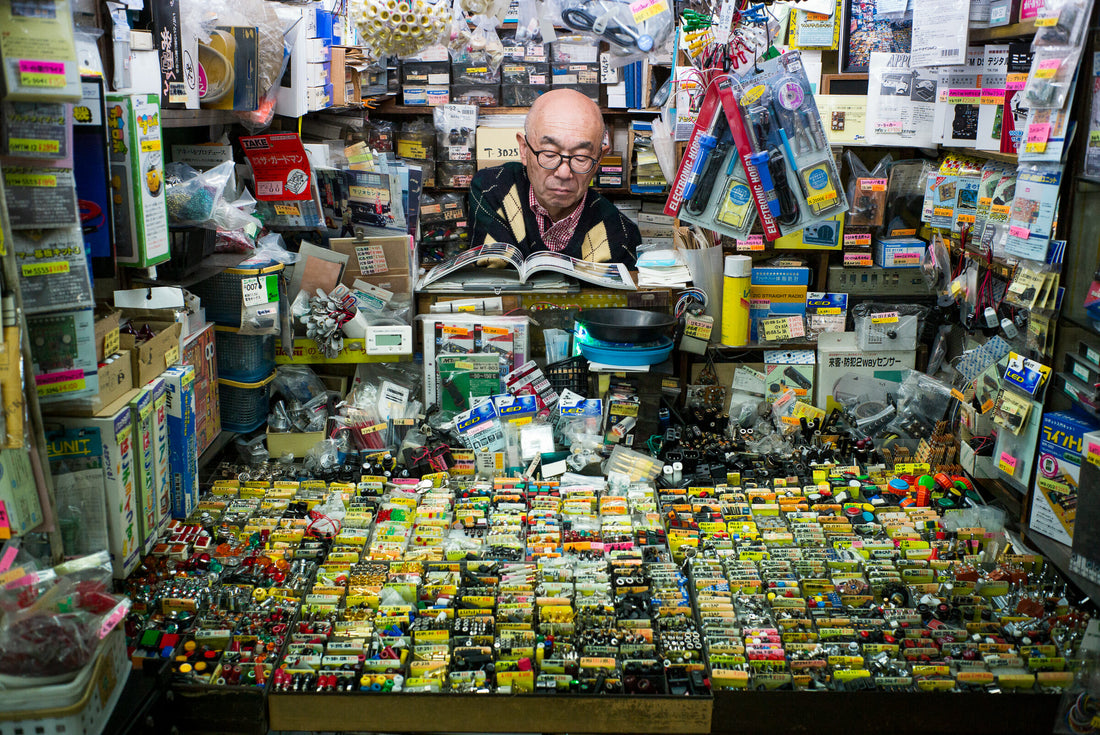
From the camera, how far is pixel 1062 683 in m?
2.98

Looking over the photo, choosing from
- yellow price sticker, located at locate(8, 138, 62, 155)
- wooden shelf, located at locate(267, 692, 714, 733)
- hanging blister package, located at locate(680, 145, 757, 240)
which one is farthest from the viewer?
hanging blister package, located at locate(680, 145, 757, 240)

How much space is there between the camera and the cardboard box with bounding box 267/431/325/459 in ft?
15.1

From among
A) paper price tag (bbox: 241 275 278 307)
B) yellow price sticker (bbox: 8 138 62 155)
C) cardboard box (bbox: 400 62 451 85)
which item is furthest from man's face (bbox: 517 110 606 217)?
yellow price sticker (bbox: 8 138 62 155)

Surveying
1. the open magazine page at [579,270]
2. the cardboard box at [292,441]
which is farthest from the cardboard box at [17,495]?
the open magazine page at [579,270]

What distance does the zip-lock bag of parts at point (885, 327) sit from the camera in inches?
201

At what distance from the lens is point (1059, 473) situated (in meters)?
3.52

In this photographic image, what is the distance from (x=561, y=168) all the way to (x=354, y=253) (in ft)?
4.78

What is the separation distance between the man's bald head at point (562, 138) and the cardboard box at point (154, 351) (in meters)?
2.77

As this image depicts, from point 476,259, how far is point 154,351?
6.72 feet

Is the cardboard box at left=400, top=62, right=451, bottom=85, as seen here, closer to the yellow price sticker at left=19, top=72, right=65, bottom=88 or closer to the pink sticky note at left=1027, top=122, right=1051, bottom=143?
the pink sticky note at left=1027, top=122, right=1051, bottom=143

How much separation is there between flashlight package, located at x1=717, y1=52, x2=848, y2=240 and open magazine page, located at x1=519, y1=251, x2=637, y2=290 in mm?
887

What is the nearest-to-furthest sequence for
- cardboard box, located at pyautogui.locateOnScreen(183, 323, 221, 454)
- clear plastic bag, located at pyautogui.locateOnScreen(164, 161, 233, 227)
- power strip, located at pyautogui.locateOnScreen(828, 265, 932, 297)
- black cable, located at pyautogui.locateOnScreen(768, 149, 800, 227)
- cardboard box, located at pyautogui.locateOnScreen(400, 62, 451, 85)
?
1. clear plastic bag, located at pyautogui.locateOnScreen(164, 161, 233, 227)
2. cardboard box, located at pyautogui.locateOnScreen(183, 323, 221, 454)
3. black cable, located at pyautogui.locateOnScreen(768, 149, 800, 227)
4. power strip, located at pyautogui.locateOnScreen(828, 265, 932, 297)
5. cardboard box, located at pyautogui.locateOnScreen(400, 62, 451, 85)

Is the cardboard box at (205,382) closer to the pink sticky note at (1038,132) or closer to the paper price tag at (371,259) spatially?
the paper price tag at (371,259)

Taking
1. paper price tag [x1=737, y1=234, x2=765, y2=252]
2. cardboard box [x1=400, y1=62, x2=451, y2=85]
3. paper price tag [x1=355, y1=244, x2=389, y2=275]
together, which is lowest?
paper price tag [x1=355, y1=244, x2=389, y2=275]
